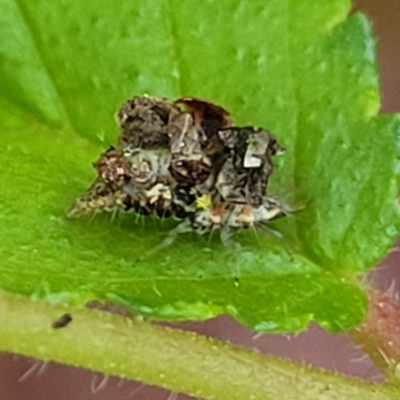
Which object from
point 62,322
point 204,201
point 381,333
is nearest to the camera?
point 62,322

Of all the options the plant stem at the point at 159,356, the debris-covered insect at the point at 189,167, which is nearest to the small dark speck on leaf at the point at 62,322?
the plant stem at the point at 159,356

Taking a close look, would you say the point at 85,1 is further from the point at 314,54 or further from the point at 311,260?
the point at 311,260

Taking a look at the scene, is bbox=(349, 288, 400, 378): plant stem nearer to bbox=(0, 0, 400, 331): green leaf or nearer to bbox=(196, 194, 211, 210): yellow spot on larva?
bbox=(0, 0, 400, 331): green leaf

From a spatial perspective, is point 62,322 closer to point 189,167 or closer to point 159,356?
point 159,356

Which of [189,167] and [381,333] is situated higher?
[189,167]

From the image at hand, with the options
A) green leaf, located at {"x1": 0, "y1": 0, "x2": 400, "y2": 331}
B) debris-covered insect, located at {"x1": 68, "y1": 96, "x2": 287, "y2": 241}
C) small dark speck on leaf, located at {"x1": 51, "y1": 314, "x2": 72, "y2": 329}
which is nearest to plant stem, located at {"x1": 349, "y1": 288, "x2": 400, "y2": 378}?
green leaf, located at {"x1": 0, "y1": 0, "x2": 400, "y2": 331}

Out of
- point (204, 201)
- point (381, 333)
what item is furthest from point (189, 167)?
point (381, 333)

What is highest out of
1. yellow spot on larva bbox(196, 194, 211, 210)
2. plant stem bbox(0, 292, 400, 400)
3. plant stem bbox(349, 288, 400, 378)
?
yellow spot on larva bbox(196, 194, 211, 210)
